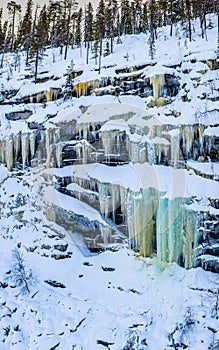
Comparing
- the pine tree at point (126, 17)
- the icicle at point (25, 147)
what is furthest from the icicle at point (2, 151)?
the pine tree at point (126, 17)

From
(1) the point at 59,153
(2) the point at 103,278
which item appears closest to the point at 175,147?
(1) the point at 59,153

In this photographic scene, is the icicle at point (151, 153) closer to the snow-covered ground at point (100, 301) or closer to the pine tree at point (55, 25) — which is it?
the snow-covered ground at point (100, 301)

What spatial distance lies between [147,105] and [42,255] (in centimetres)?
863

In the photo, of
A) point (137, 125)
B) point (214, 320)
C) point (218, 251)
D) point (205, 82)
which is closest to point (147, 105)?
point (137, 125)

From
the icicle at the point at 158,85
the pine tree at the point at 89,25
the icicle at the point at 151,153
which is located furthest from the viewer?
the pine tree at the point at 89,25

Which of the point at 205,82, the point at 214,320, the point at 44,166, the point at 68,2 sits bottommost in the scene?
the point at 214,320

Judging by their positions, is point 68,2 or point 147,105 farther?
point 68,2

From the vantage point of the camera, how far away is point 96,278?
1461 cm

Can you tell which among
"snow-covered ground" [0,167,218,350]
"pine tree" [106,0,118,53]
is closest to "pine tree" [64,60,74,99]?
"snow-covered ground" [0,167,218,350]

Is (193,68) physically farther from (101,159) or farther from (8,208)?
(8,208)

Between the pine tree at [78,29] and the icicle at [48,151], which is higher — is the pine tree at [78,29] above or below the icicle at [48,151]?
above

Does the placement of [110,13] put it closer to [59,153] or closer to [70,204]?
[59,153]

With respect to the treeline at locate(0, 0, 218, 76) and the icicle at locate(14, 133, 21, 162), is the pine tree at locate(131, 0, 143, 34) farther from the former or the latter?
the icicle at locate(14, 133, 21, 162)

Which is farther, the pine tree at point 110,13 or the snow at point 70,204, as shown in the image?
the pine tree at point 110,13
